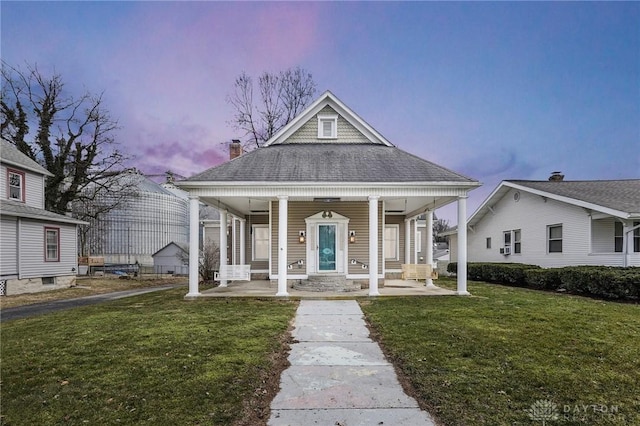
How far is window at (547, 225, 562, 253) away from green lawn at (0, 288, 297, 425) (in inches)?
522

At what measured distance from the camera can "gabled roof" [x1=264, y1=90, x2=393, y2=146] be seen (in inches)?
560

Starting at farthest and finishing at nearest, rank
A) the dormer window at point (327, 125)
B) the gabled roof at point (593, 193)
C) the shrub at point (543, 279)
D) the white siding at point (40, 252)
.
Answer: the white siding at point (40, 252) < the dormer window at point (327, 125) < the shrub at point (543, 279) < the gabled roof at point (593, 193)

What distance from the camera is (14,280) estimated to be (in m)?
14.3

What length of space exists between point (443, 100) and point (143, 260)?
31.8 m

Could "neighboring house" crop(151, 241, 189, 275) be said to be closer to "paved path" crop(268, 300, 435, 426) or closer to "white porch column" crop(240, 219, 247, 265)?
"white porch column" crop(240, 219, 247, 265)

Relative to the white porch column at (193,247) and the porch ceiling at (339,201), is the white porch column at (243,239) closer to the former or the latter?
the porch ceiling at (339,201)

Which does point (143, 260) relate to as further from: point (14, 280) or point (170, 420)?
point (170, 420)

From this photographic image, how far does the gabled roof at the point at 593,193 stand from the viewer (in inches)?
492

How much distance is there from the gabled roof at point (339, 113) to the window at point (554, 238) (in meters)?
8.42

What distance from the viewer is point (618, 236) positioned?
1361 cm

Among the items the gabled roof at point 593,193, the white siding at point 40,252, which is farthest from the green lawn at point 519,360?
the white siding at point 40,252

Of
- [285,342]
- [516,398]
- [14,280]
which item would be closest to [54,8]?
[14,280]

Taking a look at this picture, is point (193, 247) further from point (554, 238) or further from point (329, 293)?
point (554, 238)

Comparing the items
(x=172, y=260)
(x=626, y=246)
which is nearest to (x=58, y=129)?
(x=172, y=260)
